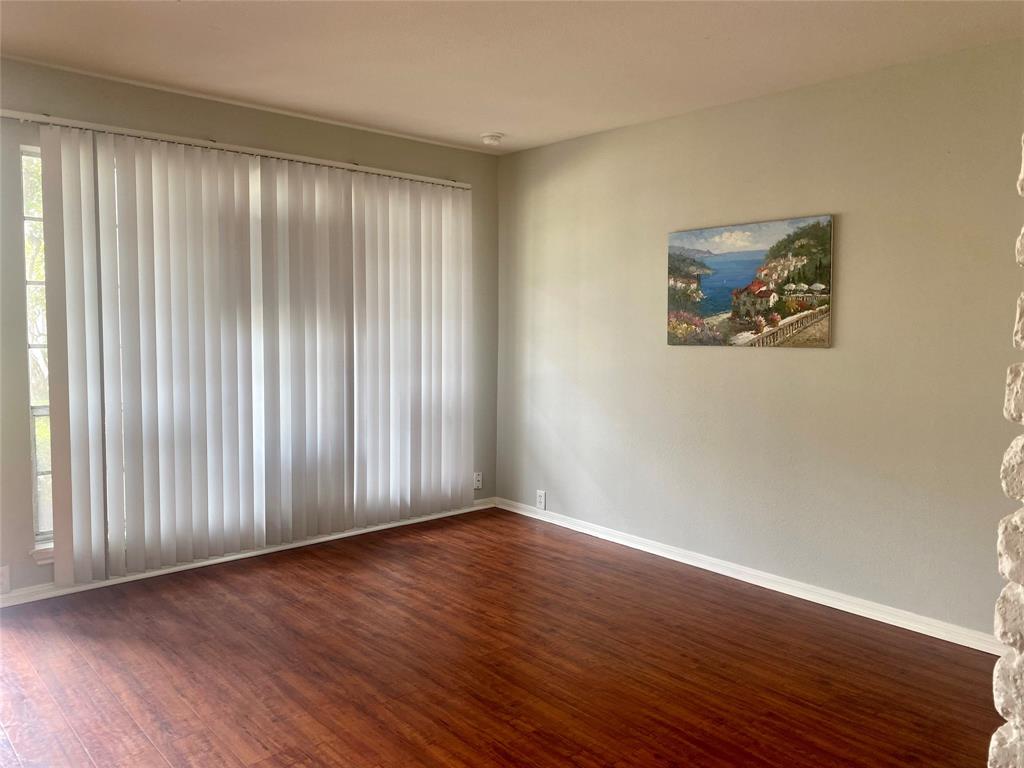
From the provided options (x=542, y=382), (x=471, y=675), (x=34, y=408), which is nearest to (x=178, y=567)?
(x=34, y=408)

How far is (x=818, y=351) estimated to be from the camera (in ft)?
12.8

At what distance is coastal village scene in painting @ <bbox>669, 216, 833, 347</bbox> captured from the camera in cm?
388

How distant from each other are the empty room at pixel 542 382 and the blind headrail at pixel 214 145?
0.02m

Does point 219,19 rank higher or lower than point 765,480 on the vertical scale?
higher

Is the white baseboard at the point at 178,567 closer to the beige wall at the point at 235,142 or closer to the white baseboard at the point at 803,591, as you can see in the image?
the beige wall at the point at 235,142

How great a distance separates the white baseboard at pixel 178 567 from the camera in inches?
148

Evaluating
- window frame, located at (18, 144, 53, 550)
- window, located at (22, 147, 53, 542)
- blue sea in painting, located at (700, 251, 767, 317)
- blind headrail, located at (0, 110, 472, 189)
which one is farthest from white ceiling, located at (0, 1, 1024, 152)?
blue sea in painting, located at (700, 251, 767, 317)

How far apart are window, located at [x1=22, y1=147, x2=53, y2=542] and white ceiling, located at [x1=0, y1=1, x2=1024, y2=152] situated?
2.21ft

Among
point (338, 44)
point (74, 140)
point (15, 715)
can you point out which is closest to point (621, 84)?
point (338, 44)

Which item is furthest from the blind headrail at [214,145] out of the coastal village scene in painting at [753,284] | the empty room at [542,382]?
the coastal village scene in painting at [753,284]

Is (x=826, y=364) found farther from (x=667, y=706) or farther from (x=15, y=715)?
(x=15, y=715)

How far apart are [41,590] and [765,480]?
12.7ft

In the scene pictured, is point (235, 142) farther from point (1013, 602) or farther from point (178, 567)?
point (1013, 602)

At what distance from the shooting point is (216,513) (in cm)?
435
